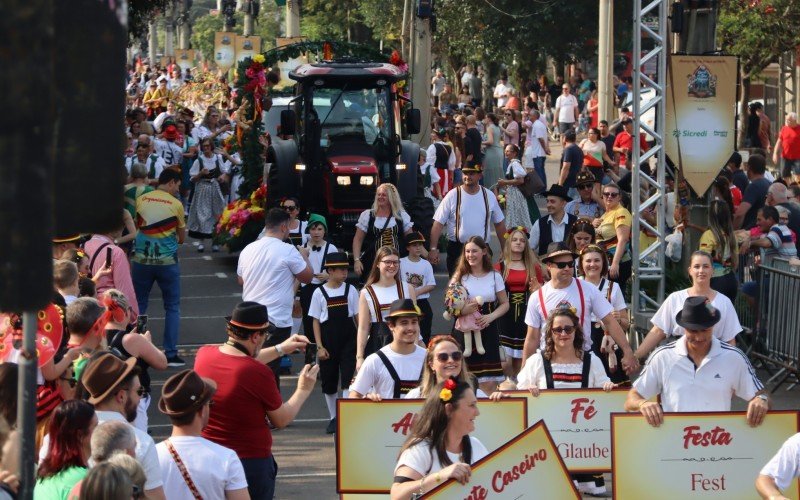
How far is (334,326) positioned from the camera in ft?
37.6

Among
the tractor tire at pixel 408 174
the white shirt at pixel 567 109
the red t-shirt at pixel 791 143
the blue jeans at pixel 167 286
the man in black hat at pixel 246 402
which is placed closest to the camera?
the man in black hat at pixel 246 402

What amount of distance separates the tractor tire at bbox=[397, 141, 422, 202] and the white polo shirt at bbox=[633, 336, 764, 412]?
1084 cm

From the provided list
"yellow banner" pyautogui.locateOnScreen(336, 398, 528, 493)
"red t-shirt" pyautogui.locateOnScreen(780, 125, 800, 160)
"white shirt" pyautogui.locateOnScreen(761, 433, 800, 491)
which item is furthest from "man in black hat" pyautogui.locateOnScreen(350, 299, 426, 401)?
"red t-shirt" pyautogui.locateOnScreen(780, 125, 800, 160)

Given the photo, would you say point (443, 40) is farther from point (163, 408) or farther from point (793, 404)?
point (163, 408)

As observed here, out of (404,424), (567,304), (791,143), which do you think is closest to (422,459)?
(404,424)

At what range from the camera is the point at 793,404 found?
1251 centimetres

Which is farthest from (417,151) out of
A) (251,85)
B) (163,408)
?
(163,408)

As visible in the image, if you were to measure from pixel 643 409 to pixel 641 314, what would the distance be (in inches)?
241

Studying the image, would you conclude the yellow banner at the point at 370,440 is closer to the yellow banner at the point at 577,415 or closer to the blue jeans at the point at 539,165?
the yellow banner at the point at 577,415

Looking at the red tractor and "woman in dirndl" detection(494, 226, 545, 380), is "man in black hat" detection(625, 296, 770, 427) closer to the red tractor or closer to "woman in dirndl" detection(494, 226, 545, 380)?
"woman in dirndl" detection(494, 226, 545, 380)

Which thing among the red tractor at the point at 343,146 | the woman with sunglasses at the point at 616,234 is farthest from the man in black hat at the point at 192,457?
the red tractor at the point at 343,146

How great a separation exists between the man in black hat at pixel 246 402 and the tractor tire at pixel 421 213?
1084cm

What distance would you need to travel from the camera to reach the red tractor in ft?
61.6

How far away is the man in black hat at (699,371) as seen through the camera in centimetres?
818
